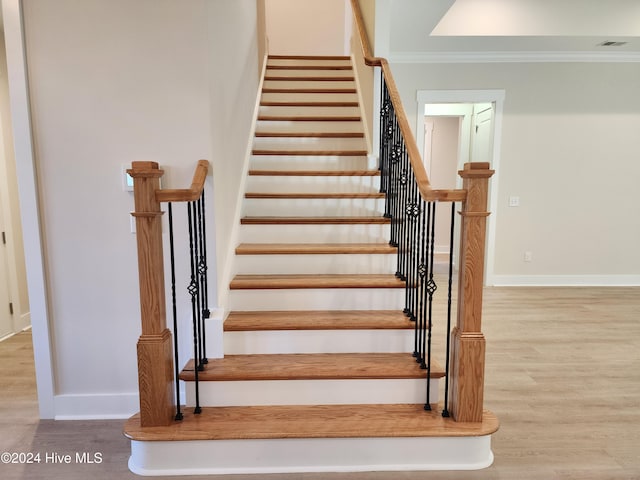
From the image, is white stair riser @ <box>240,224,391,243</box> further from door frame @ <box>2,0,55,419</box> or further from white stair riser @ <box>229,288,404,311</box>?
door frame @ <box>2,0,55,419</box>

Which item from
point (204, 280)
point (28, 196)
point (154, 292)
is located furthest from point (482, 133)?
point (28, 196)

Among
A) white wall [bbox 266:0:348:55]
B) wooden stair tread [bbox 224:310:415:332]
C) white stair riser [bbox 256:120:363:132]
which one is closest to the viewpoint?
wooden stair tread [bbox 224:310:415:332]

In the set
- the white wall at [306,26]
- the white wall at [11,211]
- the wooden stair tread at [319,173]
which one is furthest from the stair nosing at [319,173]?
the white wall at [306,26]

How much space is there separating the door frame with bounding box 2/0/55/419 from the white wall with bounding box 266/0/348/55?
421 centimetres

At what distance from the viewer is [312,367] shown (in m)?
2.03

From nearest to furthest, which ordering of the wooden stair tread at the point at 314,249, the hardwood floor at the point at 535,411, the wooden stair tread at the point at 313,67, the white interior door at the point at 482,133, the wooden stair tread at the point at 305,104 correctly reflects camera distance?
the hardwood floor at the point at 535,411, the wooden stair tread at the point at 314,249, the wooden stair tread at the point at 305,104, the wooden stair tread at the point at 313,67, the white interior door at the point at 482,133

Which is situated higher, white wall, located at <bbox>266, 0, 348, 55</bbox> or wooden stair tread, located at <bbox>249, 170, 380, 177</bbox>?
white wall, located at <bbox>266, 0, 348, 55</bbox>

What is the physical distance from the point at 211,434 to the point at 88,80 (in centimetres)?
181

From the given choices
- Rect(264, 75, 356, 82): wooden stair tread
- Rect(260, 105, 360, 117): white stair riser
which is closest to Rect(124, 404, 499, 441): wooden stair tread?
Rect(260, 105, 360, 117): white stair riser

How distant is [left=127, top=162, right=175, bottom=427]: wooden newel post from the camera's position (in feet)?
5.60

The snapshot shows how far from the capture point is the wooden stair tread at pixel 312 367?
6.44 ft

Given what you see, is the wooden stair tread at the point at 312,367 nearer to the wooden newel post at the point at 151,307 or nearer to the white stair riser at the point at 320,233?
the wooden newel post at the point at 151,307

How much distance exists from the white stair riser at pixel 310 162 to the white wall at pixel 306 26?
3.07 meters

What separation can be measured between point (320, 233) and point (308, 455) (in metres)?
1.45
